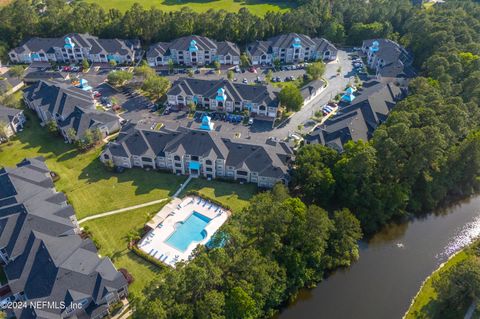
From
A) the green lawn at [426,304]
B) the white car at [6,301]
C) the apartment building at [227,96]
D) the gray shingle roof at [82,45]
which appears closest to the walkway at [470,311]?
the green lawn at [426,304]

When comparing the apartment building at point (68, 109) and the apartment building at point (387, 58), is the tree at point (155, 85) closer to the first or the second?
the apartment building at point (68, 109)

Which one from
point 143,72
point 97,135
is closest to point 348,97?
point 143,72

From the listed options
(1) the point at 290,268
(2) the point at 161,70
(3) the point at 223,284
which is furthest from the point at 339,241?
(2) the point at 161,70

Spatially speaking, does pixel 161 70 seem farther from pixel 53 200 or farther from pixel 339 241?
pixel 339 241

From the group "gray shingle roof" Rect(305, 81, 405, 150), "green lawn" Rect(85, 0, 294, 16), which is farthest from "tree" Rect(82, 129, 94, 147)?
"green lawn" Rect(85, 0, 294, 16)

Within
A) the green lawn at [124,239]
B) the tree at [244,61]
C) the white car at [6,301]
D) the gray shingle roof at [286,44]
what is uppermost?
the gray shingle roof at [286,44]
